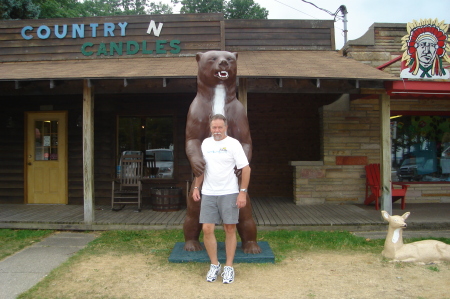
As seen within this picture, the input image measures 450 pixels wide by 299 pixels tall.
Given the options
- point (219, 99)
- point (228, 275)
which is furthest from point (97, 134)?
point (228, 275)

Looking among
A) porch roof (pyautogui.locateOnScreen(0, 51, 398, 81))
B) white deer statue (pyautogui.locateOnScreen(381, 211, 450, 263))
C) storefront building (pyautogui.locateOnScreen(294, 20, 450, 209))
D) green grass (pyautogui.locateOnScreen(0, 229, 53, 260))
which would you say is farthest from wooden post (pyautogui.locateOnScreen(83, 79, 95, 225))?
white deer statue (pyautogui.locateOnScreen(381, 211, 450, 263))

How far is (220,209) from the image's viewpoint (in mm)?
3533

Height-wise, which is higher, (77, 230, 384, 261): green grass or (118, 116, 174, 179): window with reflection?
(118, 116, 174, 179): window with reflection

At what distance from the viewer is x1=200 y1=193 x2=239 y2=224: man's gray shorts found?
11.4 ft

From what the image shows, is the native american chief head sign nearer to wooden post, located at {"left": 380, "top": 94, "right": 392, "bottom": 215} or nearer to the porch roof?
the porch roof

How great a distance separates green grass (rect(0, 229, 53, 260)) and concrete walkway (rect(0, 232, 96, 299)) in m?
0.12

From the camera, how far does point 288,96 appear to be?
8.16m

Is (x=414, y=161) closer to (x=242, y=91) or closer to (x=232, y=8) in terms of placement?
(x=242, y=91)

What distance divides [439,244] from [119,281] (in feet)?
11.2

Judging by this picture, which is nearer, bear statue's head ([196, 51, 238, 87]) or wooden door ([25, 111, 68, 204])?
bear statue's head ([196, 51, 238, 87])

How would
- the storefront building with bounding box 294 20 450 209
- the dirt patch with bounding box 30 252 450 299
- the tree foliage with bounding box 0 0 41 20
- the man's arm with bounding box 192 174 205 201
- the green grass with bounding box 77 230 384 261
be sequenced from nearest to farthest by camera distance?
the dirt patch with bounding box 30 252 450 299
the man's arm with bounding box 192 174 205 201
the green grass with bounding box 77 230 384 261
the storefront building with bounding box 294 20 450 209
the tree foliage with bounding box 0 0 41 20

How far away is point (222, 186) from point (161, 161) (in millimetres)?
4384

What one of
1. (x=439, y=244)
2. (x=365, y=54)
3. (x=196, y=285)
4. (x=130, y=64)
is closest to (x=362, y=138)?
(x=365, y=54)

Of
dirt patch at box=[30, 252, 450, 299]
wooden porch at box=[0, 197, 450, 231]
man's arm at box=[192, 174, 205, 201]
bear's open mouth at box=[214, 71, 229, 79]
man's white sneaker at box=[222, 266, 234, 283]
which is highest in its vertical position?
bear's open mouth at box=[214, 71, 229, 79]
